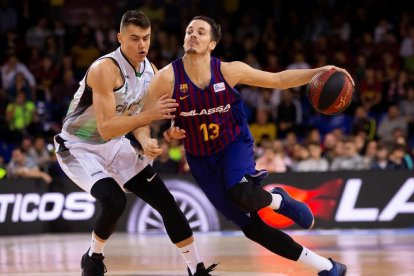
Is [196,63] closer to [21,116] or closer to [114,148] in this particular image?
[114,148]

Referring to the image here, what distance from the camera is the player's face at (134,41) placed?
6.96m

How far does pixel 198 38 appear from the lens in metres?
6.75

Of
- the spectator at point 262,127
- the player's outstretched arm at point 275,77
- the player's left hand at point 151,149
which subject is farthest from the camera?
the spectator at point 262,127

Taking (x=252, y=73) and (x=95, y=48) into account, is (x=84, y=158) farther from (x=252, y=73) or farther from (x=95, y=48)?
(x=95, y=48)

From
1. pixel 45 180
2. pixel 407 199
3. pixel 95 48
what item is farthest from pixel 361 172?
pixel 95 48

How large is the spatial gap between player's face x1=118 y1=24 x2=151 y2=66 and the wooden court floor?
Result: 2.06 meters

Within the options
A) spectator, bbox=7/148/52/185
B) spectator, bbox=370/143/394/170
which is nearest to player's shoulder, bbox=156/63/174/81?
spectator, bbox=7/148/52/185

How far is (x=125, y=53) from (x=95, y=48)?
10396 mm

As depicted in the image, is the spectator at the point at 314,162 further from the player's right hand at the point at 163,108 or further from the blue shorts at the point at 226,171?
the player's right hand at the point at 163,108

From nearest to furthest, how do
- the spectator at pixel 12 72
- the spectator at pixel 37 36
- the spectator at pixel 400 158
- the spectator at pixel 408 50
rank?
1. the spectator at pixel 400 158
2. the spectator at pixel 12 72
3. the spectator at pixel 408 50
4. the spectator at pixel 37 36

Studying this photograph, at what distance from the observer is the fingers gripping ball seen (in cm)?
661

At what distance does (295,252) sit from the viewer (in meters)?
6.61

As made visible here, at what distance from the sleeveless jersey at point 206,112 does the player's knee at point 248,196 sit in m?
0.40

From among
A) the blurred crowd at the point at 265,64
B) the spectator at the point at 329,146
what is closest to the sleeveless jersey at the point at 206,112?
the blurred crowd at the point at 265,64
